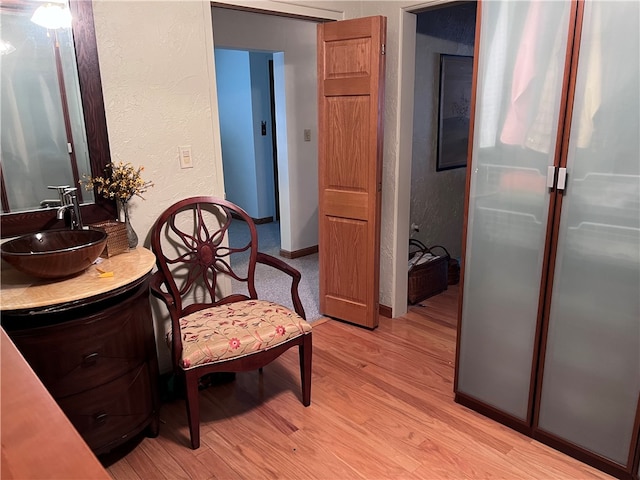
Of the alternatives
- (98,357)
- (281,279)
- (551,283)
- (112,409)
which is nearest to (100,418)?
(112,409)

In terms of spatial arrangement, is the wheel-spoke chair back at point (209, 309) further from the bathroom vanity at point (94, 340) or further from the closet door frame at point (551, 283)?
the closet door frame at point (551, 283)

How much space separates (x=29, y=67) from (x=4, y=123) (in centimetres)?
25

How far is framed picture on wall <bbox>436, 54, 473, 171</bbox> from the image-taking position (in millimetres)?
3844

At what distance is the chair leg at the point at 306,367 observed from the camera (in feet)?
7.45

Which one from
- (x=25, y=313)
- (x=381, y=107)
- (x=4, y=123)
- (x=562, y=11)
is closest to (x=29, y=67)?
(x=4, y=123)

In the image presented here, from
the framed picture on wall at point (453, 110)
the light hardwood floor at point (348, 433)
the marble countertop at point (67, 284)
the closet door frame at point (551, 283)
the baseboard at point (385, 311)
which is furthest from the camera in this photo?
the framed picture on wall at point (453, 110)

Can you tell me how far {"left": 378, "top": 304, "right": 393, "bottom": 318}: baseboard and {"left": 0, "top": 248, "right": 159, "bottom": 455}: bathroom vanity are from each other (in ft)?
5.73

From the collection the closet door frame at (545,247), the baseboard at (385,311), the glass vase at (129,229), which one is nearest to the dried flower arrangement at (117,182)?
the glass vase at (129,229)

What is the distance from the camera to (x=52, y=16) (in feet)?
6.32

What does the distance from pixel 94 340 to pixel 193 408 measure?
53cm

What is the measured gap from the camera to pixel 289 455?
202cm

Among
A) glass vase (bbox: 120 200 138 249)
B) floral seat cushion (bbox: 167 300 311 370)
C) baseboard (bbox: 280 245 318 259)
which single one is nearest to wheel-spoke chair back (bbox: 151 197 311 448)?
floral seat cushion (bbox: 167 300 311 370)

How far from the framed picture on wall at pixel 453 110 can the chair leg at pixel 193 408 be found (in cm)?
280

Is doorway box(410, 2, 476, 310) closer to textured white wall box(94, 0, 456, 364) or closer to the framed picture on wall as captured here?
the framed picture on wall
